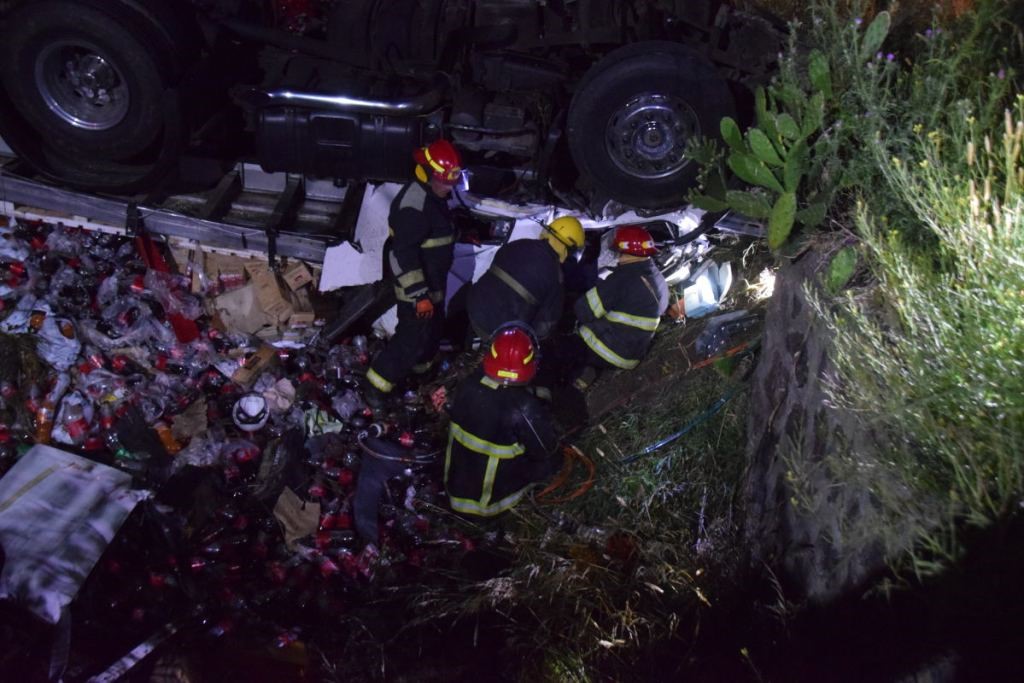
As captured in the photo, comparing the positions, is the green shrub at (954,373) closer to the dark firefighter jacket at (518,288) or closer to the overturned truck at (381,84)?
the overturned truck at (381,84)

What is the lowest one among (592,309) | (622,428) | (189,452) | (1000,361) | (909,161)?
(189,452)

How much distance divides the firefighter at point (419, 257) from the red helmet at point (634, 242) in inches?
48.7

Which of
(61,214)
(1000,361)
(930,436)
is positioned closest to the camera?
(1000,361)

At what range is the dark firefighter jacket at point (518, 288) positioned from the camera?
5.51m

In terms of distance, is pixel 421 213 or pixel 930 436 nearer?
pixel 930 436

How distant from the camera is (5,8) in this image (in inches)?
199

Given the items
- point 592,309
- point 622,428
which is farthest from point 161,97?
point 622,428

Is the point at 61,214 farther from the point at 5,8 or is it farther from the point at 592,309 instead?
the point at 592,309

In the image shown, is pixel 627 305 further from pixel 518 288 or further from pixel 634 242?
pixel 518 288

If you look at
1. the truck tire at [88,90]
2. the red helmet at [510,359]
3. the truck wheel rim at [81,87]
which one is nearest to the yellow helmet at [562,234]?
the red helmet at [510,359]

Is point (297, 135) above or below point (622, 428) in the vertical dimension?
above

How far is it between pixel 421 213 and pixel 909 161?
3.22 metres

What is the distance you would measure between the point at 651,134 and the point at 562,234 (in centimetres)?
93

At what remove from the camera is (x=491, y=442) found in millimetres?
4766
